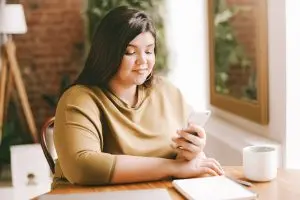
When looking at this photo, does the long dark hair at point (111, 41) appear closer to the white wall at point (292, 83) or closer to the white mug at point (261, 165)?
the white mug at point (261, 165)

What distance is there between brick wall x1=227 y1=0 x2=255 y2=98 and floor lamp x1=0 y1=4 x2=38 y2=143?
186 cm

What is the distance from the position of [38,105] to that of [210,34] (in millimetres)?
2187

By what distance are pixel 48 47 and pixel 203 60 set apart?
5.31ft

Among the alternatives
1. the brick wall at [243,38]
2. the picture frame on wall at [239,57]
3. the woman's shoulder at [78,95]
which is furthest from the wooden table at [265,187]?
the brick wall at [243,38]

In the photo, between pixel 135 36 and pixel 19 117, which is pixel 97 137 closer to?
pixel 135 36

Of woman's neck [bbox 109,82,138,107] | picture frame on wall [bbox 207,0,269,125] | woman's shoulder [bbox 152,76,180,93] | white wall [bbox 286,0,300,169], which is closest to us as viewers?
woman's neck [bbox 109,82,138,107]

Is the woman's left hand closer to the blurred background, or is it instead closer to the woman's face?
the woman's face

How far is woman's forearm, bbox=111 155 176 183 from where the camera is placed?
4.99 feet

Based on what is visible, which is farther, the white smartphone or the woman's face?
the woman's face

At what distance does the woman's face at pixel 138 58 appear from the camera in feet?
5.51

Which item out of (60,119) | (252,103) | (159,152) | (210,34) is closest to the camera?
(60,119)

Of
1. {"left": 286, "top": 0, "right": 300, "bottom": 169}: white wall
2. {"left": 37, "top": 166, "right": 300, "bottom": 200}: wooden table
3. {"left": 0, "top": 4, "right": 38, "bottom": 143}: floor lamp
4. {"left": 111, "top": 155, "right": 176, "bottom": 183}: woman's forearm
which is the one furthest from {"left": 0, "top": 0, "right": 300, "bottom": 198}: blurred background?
{"left": 111, "top": 155, "right": 176, "bottom": 183}: woman's forearm

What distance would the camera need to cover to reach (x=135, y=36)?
5.54ft

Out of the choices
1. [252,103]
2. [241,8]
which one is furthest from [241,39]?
[252,103]
